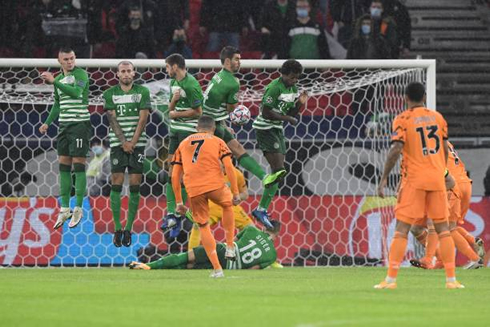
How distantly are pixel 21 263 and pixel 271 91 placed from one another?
454cm

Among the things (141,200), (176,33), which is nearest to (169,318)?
(141,200)

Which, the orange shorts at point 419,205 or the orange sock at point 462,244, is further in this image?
the orange sock at point 462,244

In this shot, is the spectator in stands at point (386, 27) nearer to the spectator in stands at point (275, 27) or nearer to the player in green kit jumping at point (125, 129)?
the spectator in stands at point (275, 27)

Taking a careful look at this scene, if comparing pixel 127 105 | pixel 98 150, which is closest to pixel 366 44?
pixel 98 150

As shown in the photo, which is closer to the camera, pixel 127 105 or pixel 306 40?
pixel 127 105

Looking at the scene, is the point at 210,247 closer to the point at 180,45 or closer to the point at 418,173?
the point at 418,173

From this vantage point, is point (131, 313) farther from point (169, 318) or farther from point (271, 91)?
point (271, 91)

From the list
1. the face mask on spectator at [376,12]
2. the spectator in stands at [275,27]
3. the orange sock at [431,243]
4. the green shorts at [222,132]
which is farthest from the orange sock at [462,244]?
the face mask on spectator at [376,12]

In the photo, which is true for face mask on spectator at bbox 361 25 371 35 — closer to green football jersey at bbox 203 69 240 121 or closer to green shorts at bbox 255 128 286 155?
green shorts at bbox 255 128 286 155

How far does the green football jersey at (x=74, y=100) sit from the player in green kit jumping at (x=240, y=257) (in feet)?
7.24

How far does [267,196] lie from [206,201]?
2.88 meters

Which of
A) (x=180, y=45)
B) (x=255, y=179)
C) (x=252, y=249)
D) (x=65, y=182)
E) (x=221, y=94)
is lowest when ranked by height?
(x=252, y=249)

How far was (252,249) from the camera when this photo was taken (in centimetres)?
1461

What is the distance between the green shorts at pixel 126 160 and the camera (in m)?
15.4
